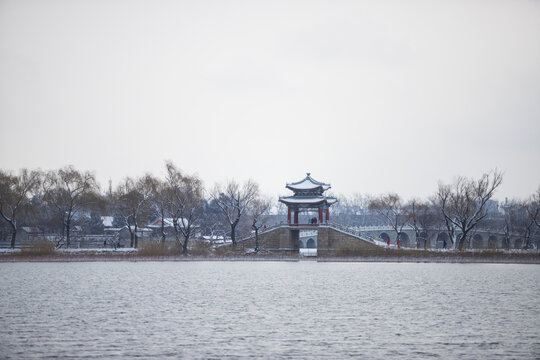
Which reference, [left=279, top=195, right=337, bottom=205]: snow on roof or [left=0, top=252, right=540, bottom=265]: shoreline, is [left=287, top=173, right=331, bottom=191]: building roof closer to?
[left=279, top=195, right=337, bottom=205]: snow on roof

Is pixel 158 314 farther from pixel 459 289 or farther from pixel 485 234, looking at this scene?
pixel 485 234

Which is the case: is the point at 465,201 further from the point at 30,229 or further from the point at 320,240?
the point at 30,229

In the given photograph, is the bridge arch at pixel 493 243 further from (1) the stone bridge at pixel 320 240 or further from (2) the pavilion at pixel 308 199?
(2) the pavilion at pixel 308 199

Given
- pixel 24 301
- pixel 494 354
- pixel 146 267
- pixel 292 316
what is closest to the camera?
pixel 494 354

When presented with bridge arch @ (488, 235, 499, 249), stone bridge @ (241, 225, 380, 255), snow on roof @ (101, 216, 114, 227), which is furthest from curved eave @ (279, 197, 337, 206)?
snow on roof @ (101, 216, 114, 227)

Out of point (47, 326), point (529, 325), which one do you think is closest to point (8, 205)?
point (47, 326)

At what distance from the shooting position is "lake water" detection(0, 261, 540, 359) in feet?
55.7

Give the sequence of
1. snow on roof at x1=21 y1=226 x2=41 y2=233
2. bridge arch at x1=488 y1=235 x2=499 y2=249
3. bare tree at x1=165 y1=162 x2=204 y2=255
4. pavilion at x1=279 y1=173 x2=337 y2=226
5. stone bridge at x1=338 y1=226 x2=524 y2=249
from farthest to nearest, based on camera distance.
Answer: stone bridge at x1=338 y1=226 x2=524 y2=249 → snow on roof at x1=21 y1=226 x2=41 y2=233 → pavilion at x1=279 y1=173 x2=337 y2=226 → bare tree at x1=165 y1=162 x2=204 y2=255 → bridge arch at x1=488 y1=235 x2=499 y2=249

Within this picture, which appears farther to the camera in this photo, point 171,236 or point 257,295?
point 171,236

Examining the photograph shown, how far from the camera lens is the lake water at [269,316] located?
55.7ft

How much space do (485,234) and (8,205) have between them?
6265 cm

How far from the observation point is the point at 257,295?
29.4 metres

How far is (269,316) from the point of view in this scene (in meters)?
22.8

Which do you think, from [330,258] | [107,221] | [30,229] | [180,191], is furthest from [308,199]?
[107,221]
